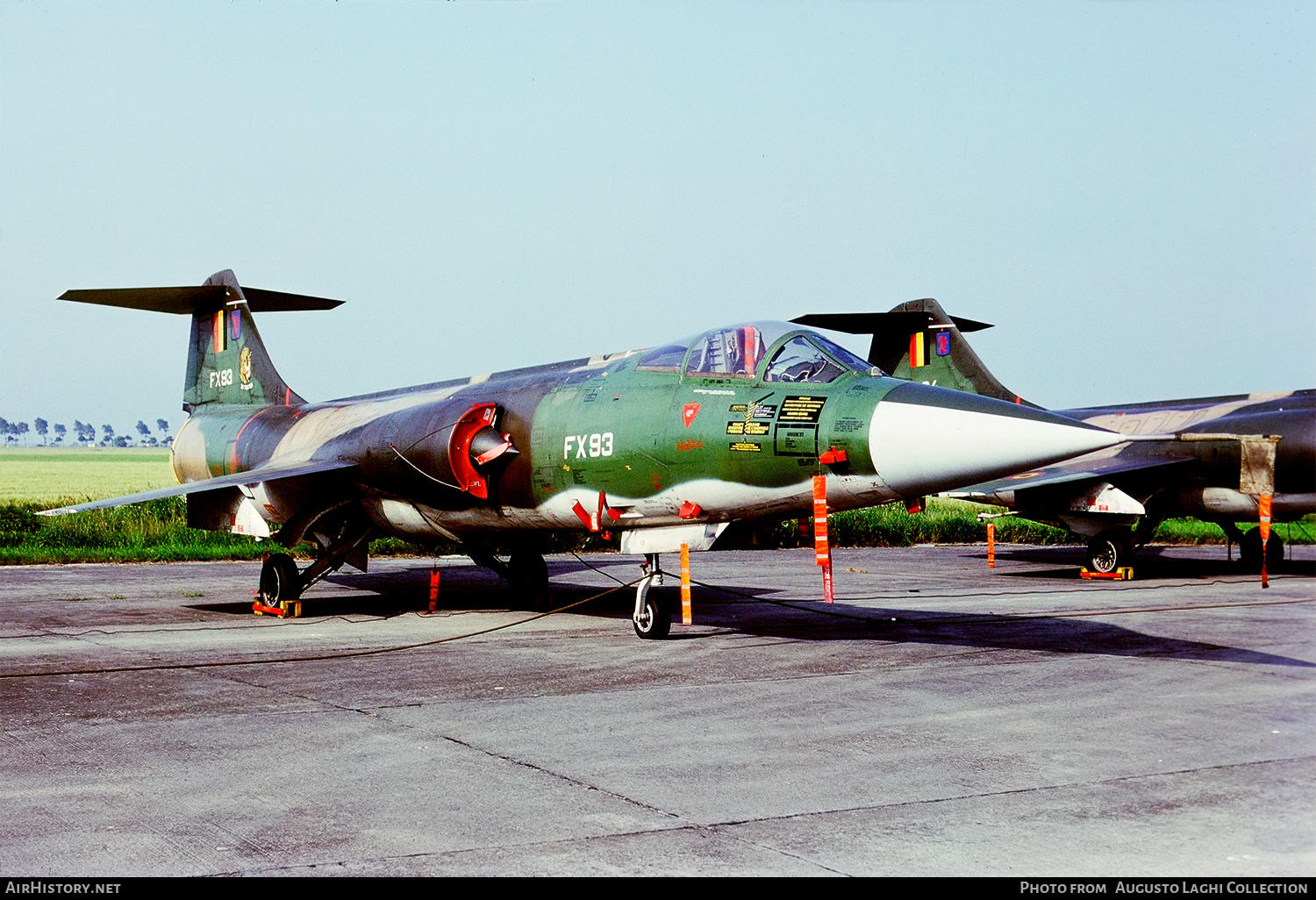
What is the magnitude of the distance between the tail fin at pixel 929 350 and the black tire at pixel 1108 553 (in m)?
3.33

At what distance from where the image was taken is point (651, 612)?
38.7ft

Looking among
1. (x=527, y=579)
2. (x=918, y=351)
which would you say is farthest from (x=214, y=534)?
(x=918, y=351)

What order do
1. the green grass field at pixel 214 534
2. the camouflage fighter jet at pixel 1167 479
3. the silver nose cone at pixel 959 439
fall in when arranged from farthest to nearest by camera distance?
1. the green grass field at pixel 214 534
2. the camouflage fighter jet at pixel 1167 479
3. the silver nose cone at pixel 959 439

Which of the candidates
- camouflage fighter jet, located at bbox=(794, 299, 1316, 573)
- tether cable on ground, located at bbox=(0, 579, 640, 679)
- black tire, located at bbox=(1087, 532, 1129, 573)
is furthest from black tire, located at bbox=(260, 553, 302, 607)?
black tire, located at bbox=(1087, 532, 1129, 573)

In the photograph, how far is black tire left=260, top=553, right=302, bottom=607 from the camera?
14578mm

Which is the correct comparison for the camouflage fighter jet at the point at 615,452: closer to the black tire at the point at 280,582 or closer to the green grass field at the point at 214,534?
the black tire at the point at 280,582

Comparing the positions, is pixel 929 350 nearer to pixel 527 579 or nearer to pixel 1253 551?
pixel 1253 551

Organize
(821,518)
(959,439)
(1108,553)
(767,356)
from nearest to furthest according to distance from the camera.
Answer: (959,439), (821,518), (767,356), (1108,553)

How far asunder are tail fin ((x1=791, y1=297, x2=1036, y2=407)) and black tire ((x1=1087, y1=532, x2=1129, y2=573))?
3.33 meters

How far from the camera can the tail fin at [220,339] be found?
19.2 meters

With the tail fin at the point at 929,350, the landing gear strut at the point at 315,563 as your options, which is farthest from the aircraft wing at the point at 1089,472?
the landing gear strut at the point at 315,563

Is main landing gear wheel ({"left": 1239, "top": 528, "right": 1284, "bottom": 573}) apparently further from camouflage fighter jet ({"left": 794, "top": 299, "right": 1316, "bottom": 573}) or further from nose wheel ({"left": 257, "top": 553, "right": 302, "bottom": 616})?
nose wheel ({"left": 257, "top": 553, "right": 302, "bottom": 616})

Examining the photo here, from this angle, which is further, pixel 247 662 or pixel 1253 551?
pixel 1253 551

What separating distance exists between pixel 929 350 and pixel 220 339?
1299 cm
